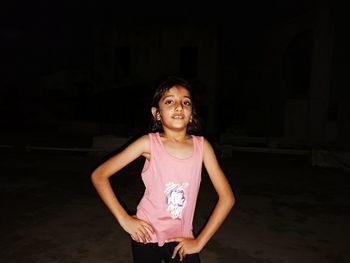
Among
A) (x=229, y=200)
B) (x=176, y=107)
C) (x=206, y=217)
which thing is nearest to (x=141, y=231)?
(x=229, y=200)

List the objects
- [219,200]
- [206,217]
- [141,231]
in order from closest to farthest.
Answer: [141,231] < [219,200] < [206,217]

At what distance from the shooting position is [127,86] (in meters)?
20.8

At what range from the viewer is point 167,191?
1.89m

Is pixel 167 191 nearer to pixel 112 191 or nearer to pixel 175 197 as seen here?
pixel 175 197

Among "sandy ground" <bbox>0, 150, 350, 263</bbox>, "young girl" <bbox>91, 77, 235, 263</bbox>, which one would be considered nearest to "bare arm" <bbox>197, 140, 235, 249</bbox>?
"young girl" <bbox>91, 77, 235, 263</bbox>

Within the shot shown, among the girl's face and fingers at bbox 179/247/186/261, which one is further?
the girl's face

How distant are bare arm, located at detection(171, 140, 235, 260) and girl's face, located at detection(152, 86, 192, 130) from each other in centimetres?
22

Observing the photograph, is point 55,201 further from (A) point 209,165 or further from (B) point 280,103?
(B) point 280,103

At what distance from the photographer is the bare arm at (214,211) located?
6.10ft

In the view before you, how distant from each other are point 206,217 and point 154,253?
3.01 meters

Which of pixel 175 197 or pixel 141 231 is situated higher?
pixel 175 197

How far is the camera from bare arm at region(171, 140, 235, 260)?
1.86 metres

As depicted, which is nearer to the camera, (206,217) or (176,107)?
(176,107)

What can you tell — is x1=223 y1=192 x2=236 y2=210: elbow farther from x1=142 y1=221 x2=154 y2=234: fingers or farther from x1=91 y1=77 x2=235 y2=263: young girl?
x1=142 y1=221 x2=154 y2=234: fingers
